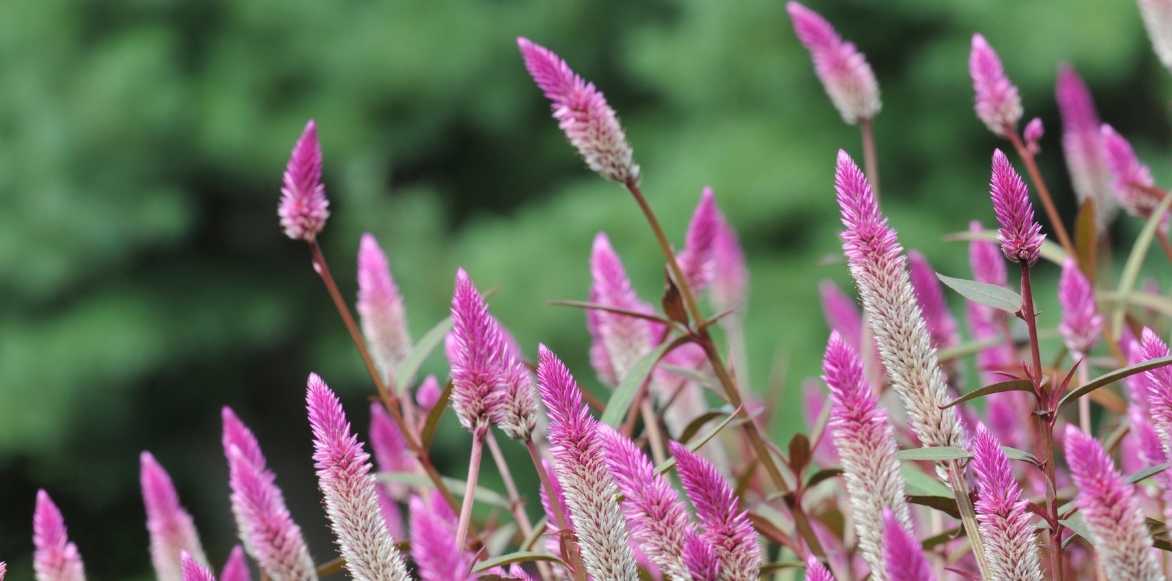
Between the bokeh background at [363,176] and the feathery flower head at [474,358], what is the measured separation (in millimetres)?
3967

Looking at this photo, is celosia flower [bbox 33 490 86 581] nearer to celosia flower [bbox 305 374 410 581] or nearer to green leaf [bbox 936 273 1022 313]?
celosia flower [bbox 305 374 410 581]

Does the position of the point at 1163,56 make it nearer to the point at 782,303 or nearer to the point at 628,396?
the point at 628,396

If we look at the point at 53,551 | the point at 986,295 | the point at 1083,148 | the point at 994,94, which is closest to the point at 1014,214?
the point at 986,295

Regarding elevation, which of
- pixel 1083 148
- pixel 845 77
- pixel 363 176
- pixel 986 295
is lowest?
pixel 986 295

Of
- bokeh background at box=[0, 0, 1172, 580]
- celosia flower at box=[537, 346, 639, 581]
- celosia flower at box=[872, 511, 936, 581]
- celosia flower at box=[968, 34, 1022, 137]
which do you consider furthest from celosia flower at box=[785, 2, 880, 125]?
bokeh background at box=[0, 0, 1172, 580]

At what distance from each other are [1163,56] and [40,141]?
Answer: 611cm

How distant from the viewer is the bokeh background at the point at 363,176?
5.26m

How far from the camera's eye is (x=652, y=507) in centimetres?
58

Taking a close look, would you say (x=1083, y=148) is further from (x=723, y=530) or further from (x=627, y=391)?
(x=723, y=530)

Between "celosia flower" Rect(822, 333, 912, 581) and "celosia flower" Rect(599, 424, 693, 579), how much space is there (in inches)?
3.4

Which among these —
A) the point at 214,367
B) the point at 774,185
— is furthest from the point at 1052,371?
the point at 214,367

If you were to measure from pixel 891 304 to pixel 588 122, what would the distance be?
262 millimetres

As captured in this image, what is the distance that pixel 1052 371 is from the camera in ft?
2.94

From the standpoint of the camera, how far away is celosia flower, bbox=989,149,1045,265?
1.94 ft
